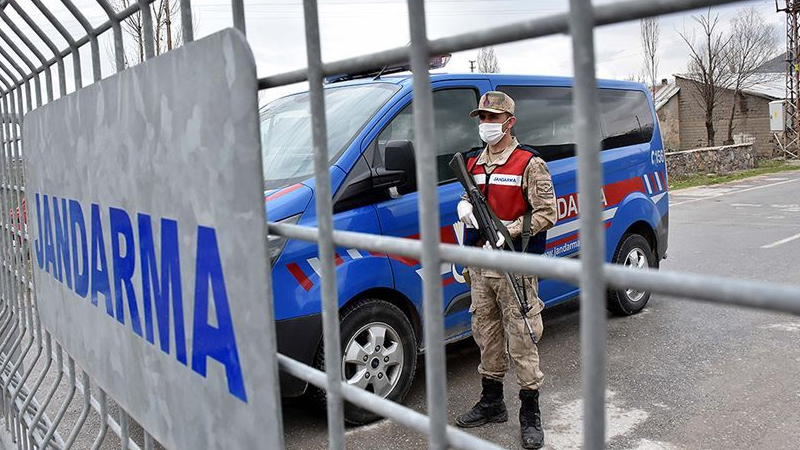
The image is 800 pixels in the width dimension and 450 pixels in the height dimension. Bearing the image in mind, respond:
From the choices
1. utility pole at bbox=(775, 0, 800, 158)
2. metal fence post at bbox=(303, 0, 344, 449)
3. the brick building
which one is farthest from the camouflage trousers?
the brick building

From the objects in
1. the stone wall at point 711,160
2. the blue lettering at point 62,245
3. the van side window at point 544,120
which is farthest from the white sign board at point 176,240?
the stone wall at point 711,160

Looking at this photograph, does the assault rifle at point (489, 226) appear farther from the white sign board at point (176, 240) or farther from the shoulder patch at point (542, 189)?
the white sign board at point (176, 240)

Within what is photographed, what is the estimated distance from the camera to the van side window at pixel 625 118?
5.43 meters

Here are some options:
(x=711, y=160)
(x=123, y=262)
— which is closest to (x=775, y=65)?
(x=711, y=160)

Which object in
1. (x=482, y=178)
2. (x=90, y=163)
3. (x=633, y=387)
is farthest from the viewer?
(x=633, y=387)

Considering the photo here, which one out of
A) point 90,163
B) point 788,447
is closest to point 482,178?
point 788,447

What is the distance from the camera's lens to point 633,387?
4211mm

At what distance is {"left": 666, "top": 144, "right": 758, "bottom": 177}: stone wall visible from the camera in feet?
65.4

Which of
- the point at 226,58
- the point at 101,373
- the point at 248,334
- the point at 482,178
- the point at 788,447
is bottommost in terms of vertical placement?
the point at 788,447

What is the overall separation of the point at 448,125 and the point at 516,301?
1.30 metres

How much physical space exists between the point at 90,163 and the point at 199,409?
0.78 m

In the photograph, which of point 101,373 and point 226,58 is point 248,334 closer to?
point 226,58

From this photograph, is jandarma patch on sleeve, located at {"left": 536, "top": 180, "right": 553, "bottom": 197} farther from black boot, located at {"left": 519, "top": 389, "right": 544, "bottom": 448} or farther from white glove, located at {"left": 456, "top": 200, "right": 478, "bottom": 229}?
black boot, located at {"left": 519, "top": 389, "right": 544, "bottom": 448}

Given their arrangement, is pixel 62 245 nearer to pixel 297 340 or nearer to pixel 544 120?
pixel 297 340
